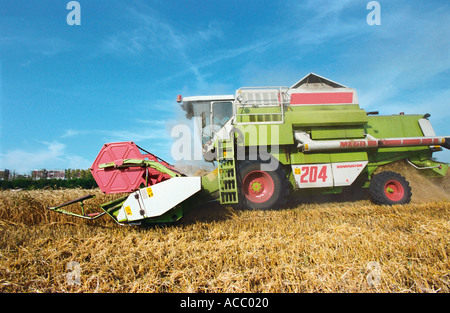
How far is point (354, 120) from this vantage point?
16.7 ft

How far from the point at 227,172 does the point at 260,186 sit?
2.80 ft

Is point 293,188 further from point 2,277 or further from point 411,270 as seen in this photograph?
point 2,277

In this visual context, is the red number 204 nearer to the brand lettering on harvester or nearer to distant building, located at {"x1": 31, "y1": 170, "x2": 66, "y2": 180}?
the brand lettering on harvester

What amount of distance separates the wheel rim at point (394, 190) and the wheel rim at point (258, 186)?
8.65 feet

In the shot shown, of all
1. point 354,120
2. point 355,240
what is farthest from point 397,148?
point 355,240

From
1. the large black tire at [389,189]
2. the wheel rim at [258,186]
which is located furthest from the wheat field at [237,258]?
the large black tire at [389,189]

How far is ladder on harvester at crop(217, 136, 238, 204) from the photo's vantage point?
4180 mm

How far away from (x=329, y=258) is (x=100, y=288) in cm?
194

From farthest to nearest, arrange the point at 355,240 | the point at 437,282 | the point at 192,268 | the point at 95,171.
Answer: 1. the point at 95,171
2. the point at 355,240
3. the point at 192,268
4. the point at 437,282

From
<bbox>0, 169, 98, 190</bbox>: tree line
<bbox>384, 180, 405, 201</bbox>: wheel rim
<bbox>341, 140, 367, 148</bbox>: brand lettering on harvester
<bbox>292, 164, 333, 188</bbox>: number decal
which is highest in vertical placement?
<bbox>341, 140, 367, 148</bbox>: brand lettering on harvester

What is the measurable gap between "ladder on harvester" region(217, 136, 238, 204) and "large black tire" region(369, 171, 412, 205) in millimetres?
3156

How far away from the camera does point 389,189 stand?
17.1 ft

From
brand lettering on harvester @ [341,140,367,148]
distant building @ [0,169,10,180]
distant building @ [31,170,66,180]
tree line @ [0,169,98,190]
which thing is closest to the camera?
brand lettering on harvester @ [341,140,367,148]

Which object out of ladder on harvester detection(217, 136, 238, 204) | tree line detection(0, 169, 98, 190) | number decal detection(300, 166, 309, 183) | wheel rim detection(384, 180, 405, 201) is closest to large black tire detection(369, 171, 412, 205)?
wheel rim detection(384, 180, 405, 201)
